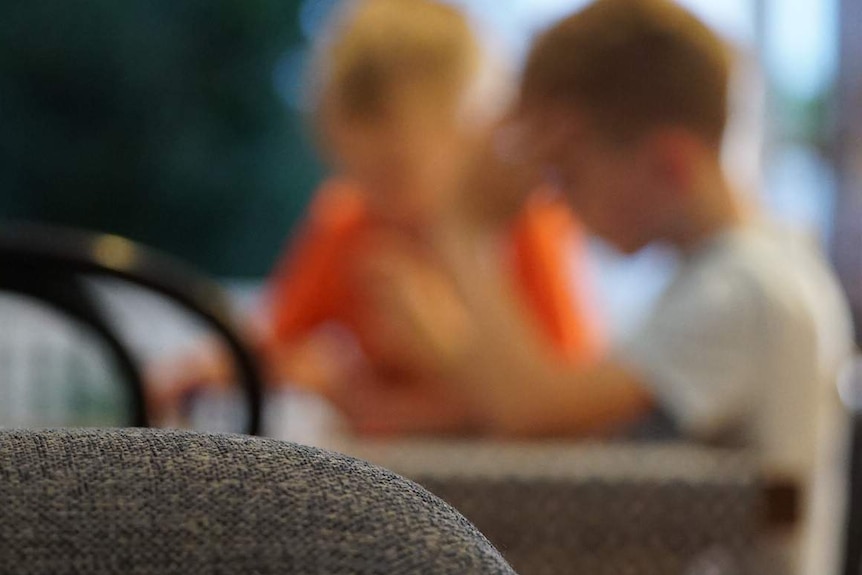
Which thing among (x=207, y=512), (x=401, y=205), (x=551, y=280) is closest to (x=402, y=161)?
(x=401, y=205)

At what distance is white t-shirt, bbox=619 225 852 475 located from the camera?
967 mm

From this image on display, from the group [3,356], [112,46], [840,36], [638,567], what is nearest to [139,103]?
[112,46]

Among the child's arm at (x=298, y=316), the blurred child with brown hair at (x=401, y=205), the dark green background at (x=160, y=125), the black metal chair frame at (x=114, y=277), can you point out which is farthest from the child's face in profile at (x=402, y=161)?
the dark green background at (x=160, y=125)

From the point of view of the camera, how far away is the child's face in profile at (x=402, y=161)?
4.43ft

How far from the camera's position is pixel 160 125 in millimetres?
3295

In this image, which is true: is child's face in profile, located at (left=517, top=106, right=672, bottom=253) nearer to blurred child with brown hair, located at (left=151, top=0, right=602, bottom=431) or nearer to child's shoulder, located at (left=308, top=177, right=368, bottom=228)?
blurred child with brown hair, located at (left=151, top=0, right=602, bottom=431)

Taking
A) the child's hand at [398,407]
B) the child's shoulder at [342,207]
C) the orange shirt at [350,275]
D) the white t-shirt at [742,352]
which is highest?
the child's shoulder at [342,207]

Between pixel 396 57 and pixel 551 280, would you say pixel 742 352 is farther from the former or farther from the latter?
pixel 551 280

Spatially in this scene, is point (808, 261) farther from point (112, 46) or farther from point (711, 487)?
point (112, 46)

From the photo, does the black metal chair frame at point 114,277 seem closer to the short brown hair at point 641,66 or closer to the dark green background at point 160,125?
the short brown hair at point 641,66

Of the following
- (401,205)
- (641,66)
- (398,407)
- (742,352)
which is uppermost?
(401,205)

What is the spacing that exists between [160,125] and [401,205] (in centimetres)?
200

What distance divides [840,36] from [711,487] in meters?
2.78

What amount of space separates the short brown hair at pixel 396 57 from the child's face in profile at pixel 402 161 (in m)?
0.03
